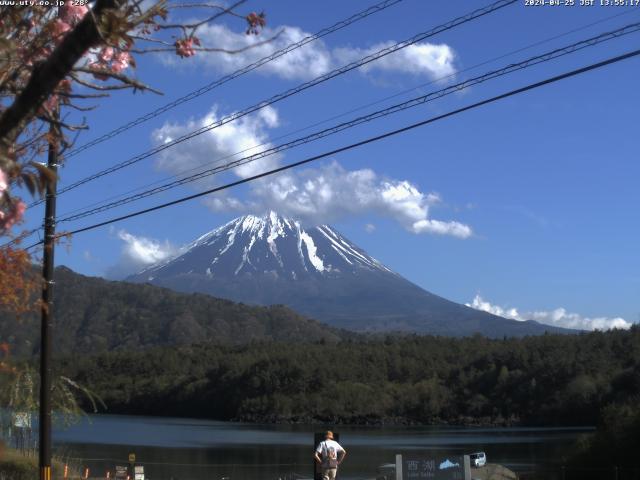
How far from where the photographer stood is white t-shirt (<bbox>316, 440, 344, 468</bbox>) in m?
15.1

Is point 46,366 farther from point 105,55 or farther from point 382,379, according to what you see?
point 382,379

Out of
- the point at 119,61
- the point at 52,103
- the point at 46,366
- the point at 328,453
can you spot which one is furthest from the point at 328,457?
the point at 119,61

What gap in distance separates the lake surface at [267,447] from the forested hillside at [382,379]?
20.3ft

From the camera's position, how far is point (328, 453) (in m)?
15.2

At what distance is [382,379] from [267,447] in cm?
5473

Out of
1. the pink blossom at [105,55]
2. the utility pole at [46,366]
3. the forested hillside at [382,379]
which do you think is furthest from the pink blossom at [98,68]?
the forested hillside at [382,379]

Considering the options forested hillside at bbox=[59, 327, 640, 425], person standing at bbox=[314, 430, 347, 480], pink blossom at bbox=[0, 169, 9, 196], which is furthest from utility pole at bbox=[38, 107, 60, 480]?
forested hillside at bbox=[59, 327, 640, 425]

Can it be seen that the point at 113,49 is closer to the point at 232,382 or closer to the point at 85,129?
the point at 85,129

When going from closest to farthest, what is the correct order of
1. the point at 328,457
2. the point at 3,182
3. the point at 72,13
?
the point at 3,182
the point at 72,13
the point at 328,457

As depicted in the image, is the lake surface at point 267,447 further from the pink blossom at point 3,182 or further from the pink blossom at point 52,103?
the pink blossom at point 3,182

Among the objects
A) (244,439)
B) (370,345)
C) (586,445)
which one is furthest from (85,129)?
(370,345)

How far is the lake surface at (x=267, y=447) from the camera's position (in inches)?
1743

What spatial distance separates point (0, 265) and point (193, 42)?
90.1 inches

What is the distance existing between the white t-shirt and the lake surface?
1506 cm
